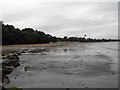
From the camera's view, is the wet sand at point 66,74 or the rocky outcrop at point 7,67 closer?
the wet sand at point 66,74

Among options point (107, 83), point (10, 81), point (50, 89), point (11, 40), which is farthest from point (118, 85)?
point (11, 40)

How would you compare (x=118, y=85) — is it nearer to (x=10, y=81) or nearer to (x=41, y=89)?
(x=41, y=89)

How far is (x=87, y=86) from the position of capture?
1605cm

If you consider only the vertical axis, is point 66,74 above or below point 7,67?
below

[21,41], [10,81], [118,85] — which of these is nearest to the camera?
[118,85]

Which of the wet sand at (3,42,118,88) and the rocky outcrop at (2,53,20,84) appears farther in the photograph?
the rocky outcrop at (2,53,20,84)

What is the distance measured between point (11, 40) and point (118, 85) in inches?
3524

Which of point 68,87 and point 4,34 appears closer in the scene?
point 68,87

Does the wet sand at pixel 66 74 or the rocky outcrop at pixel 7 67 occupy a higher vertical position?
the rocky outcrop at pixel 7 67

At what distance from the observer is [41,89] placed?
15.1m

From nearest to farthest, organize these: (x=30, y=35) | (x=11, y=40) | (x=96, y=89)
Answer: (x=96, y=89) < (x=11, y=40) < (x=30, y=35)

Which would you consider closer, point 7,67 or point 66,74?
point 66,74

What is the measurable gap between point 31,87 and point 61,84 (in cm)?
222

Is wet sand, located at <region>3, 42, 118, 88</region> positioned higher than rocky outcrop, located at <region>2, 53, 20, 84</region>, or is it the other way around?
rocky outcrop, located at <region>2, 53, 20, 84</region>
